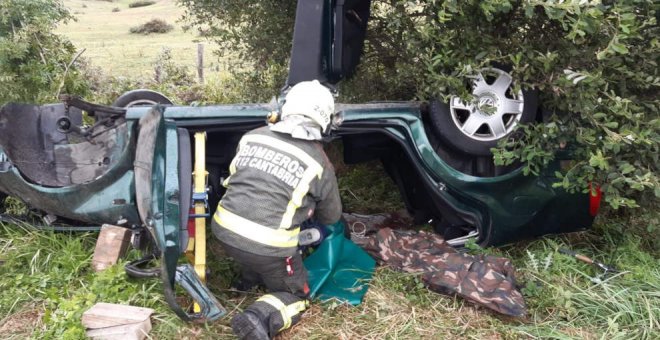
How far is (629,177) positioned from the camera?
9.83ft

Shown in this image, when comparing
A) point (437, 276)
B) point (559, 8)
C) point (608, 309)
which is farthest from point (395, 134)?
point (608, 309)

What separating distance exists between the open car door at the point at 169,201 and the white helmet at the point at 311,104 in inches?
22.5

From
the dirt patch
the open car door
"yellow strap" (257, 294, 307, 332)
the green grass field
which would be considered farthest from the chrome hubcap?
the green grass field

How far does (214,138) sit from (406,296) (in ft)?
5.27

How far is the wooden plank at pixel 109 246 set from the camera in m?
3.33

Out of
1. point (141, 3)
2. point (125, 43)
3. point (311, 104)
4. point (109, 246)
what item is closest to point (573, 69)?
point (311, 104)

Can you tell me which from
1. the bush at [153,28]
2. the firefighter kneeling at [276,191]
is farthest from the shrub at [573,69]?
the bush at [153,28]

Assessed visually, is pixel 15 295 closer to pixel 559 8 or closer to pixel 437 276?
pixel 437 276

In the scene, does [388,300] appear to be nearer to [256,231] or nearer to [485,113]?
[256,231]

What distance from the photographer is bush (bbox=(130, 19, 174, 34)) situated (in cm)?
1994

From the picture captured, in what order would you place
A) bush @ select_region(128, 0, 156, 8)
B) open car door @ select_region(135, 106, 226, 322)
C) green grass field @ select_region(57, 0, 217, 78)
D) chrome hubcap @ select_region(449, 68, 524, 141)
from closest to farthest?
open car door @ select_region(135, 106, 226, 322), chrome hubcap @ select_region(449, 68, 524, 141), green grass field @ select_region(57, 0, 217, 78), bush @ select_region(128, 0, 156, 8)

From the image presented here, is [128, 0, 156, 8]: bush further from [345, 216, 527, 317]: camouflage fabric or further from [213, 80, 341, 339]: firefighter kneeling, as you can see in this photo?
[213, 80, 341, 339]: firefighter kneeling

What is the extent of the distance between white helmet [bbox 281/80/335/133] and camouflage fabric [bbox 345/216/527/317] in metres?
1.03

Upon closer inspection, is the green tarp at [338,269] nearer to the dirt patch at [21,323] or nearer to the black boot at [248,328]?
the black boot at [248,328]
